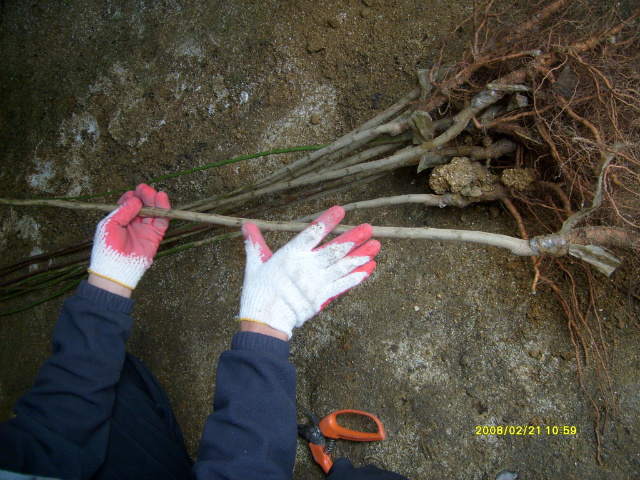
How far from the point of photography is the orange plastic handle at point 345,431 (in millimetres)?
1176

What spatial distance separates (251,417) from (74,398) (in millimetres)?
381

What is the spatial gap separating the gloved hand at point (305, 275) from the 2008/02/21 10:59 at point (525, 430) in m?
0.60

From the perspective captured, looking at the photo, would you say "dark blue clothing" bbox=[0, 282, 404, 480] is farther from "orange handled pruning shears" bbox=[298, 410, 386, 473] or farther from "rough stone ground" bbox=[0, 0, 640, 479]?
"rough stone ground" bbox=[0, 0, 640, 479]

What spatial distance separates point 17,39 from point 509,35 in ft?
5.95

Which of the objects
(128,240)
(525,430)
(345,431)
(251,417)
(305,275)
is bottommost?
(525,430)

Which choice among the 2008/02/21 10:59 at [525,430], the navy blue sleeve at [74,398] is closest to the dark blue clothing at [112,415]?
the navy blue sleeve at [74,398]

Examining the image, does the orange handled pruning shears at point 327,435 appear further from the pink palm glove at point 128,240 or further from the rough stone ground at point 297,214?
the pink palm glove at point 128,240

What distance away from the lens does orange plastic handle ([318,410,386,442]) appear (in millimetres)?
1176

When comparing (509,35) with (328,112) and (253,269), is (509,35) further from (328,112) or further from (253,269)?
(253,269)

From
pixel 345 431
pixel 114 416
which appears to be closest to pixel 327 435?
pixel 345 431

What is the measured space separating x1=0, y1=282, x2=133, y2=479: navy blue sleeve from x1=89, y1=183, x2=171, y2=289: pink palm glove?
0.06 metres

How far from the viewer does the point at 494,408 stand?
1174 millimetres

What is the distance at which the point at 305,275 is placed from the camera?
0.96 meters

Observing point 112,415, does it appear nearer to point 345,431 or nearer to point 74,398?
point 74,398
